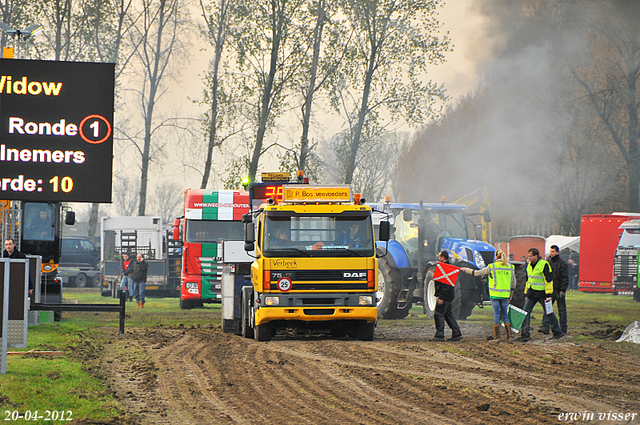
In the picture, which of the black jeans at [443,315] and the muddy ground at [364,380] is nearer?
the muddy ground at [364,380]

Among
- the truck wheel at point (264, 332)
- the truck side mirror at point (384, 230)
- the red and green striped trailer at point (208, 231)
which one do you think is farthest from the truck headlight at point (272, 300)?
the red and green striped trailer at point (208, 231)

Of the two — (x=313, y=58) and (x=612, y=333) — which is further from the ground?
(x=313, y=58)

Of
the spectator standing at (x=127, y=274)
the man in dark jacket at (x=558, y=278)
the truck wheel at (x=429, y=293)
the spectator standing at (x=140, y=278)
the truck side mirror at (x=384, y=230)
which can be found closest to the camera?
the truck side mirror at (x=384, y=230)

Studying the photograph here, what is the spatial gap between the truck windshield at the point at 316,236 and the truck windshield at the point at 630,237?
69.9 ft

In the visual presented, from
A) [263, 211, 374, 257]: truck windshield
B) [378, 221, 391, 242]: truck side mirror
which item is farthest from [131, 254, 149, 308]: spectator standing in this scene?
[378, 221, 391, 242]: truck side mirror

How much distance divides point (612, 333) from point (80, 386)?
12326mm

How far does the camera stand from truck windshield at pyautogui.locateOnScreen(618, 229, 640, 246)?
3300 centimetres

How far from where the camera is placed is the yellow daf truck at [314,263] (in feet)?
49.2

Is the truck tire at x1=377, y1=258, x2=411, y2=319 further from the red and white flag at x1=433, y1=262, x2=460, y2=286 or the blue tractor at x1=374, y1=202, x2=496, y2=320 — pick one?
the red and white flag at x1=433, y1=262, x2=460, y2=286

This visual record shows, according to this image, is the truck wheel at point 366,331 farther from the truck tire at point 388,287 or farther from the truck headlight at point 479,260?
the truck headlight at point 479,260

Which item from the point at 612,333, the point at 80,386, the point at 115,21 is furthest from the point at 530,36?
the point at 115,21

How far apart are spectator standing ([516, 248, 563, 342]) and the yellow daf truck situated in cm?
372

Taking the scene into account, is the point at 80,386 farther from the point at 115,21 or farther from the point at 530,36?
the point at 115,21

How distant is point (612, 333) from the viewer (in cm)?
1812
